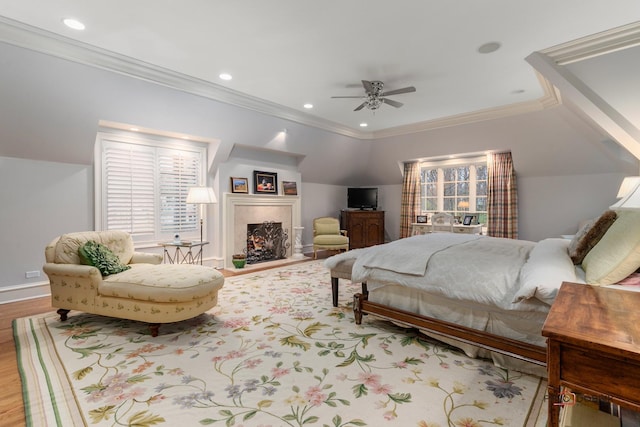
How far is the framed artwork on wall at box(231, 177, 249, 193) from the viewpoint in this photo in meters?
5.64

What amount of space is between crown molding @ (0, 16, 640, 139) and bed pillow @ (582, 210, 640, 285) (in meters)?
2.11

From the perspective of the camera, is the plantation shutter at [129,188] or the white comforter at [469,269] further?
the plantation shutter at [129,188]

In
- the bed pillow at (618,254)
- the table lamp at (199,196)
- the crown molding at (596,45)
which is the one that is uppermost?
the crown molding at (596,45)

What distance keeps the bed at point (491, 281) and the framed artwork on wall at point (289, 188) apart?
3794 millimetres

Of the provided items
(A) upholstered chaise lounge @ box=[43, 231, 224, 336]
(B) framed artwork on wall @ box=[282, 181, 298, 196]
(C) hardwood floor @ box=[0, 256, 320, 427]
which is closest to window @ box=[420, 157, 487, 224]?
(B) framed artwork on wall @ box=[282, 181, 298, 196]

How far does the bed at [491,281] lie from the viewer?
1777 mm

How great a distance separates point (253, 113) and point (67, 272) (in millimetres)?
3322

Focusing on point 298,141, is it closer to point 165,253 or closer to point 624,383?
point 165,253

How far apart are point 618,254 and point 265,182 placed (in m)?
5.36

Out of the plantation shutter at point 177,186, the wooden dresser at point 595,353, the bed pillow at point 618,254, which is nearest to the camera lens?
the wooden dresser at point 595,353

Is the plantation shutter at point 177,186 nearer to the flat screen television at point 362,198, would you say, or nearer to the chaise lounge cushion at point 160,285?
the chaise lounge cushion at point 160,285

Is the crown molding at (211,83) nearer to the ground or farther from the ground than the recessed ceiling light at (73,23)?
nearer to the ground

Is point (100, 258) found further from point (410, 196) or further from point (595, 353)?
point (410, 196)

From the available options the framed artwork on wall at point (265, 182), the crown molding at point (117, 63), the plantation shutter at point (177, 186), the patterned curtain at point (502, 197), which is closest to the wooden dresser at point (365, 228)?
the framed artwork on wall at point (265, 182)
